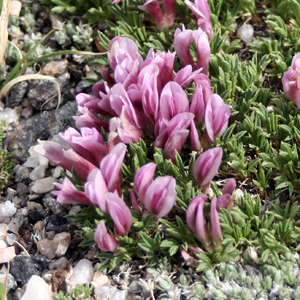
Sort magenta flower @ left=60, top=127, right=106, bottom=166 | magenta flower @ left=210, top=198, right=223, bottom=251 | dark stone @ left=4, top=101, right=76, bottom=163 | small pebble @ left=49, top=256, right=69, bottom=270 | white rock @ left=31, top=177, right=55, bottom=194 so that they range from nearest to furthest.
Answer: magenta flower @ left=210, top=198, right=223, bottom=251, magenta flower @ left=60, top=127, right=106, bottom=166, small pebble @ left=49, top=256, right=69, bottom=270, white rock @ left=31, top=177, right=55, bottom=194, dark stone @ left=4, top=101, right=76, bottom=163

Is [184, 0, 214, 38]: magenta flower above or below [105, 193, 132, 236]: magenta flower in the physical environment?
above

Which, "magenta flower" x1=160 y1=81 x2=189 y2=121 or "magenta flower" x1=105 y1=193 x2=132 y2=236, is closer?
"magenta flower" x1=105 y1=193 x2=132 y2=236

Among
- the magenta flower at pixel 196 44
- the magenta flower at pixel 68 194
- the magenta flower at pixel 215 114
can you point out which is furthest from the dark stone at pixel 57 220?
the magenta flower at pixel 196 44

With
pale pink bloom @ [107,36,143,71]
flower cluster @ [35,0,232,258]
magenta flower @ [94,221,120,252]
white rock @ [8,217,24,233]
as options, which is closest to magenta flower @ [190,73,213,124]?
flower cluster @ [35,0,232,258]

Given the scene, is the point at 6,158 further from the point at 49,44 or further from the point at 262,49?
the point at 262,49

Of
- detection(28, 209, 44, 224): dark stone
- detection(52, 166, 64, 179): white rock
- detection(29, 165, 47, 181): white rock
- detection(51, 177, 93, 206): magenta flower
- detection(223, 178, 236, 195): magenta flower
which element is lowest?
detection(28, 209, 44, 224): dark stone

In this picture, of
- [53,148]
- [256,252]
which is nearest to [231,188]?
[256,252]

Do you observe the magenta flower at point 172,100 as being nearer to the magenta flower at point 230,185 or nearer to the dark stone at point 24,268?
the magenta flower at point 230,185

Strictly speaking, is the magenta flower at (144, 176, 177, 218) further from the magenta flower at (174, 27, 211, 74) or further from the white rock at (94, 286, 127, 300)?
the magenta flower at (174, 27, 211, 74)

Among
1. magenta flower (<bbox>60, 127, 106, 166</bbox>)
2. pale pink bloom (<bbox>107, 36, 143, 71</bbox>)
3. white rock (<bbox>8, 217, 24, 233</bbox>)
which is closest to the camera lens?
magenta flower (<bbox>60, 127, 106, 166</bbox>)
